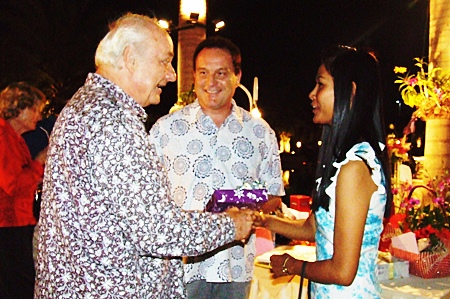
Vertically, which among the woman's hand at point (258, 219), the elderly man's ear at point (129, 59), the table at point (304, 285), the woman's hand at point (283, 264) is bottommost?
the table at point (304, 285)

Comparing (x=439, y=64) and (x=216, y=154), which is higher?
(x=439, y=64)

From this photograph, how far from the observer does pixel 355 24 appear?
57.6ft

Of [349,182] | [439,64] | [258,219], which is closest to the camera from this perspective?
[349,182]

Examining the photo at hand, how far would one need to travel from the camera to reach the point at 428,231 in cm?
306

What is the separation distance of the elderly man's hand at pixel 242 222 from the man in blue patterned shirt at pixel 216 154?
762 mm

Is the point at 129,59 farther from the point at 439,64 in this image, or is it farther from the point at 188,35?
the point at 188,35

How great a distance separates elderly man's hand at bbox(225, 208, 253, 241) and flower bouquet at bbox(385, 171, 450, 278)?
52.2 inches

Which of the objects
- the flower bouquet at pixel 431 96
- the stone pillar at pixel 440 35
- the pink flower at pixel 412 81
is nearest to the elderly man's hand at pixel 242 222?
the pink flower at pixel 412 81

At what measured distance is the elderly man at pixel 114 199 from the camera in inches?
67.5

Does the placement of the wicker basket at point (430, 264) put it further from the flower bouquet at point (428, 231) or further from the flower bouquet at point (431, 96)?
the flower bouquet at point (431, 96)

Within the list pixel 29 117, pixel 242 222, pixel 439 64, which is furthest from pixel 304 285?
pixel 439 64

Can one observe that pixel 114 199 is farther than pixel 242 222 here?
No

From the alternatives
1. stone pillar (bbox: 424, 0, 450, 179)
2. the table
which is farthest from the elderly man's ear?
stone pillar (bbox: 424, 0, 450, 179)

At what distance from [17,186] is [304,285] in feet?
8.36
